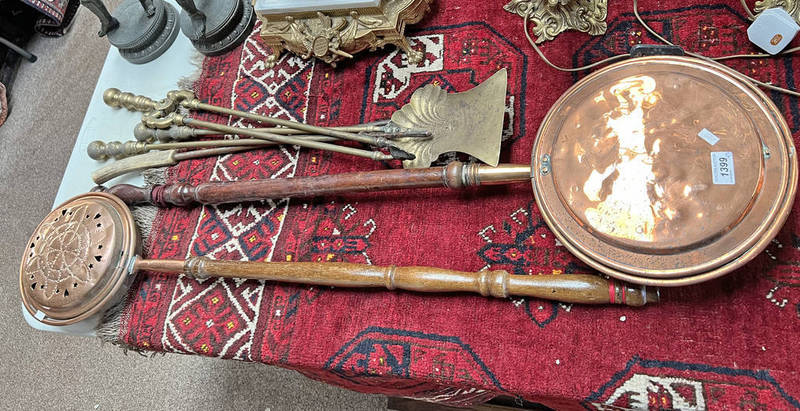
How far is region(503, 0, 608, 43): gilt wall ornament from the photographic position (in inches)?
65.9

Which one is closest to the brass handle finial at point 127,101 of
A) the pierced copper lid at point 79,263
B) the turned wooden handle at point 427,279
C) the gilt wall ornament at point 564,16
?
the pierced copper lid at point 79,263

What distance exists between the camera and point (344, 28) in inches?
71.7

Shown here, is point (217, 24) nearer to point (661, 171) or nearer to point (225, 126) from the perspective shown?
point (225, 126)

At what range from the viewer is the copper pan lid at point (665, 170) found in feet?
3.84

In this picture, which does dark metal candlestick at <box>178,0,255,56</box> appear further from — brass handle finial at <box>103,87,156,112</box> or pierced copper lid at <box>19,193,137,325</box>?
pierced copper lid at <box>19,193,137,325</box>

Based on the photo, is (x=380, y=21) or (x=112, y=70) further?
(x=112, y=70)

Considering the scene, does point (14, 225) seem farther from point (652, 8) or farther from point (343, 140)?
point (652, 8)

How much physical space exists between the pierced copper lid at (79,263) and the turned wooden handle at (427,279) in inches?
3.7

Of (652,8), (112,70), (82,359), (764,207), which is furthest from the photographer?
(82,359)

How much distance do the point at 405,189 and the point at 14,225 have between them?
2561mm

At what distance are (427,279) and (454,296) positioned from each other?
0.11 meters

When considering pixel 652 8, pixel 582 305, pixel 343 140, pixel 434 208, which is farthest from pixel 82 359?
pixel 652 8

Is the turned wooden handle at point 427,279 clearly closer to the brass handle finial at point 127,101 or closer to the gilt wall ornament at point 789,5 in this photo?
the brass handle finial at point 127,101

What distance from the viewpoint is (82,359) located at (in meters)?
2.74
